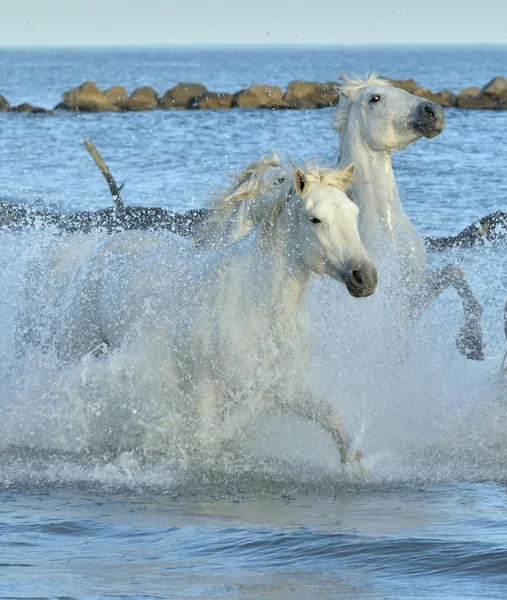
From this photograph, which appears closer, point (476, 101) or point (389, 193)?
point (389, 193)

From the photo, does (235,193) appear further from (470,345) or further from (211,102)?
(211,102)

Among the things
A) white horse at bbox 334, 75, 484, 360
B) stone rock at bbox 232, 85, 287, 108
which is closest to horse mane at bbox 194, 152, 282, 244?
white horse at bbox 334, 75, 484, 360

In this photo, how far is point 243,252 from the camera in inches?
253

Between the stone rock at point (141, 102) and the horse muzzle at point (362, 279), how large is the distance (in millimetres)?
49249

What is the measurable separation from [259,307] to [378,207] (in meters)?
1.91

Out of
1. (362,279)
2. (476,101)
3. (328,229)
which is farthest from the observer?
(476,101)

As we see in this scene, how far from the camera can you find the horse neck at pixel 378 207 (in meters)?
7.78

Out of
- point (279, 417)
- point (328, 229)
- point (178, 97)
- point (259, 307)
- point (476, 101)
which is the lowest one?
point (279, 417)

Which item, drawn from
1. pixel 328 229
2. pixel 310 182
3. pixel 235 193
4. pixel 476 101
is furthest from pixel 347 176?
pixel 476 101

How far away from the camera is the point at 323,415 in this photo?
6375 millimetres

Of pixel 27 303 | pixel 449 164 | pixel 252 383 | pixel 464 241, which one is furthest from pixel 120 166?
pixel 252 383

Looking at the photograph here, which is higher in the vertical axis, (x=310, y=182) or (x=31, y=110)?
(x=31, y=110)

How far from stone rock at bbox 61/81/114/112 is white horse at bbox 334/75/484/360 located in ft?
152

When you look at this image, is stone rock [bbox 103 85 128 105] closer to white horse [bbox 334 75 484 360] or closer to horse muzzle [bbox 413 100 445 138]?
white horse [bbox 334 75 484 360]
